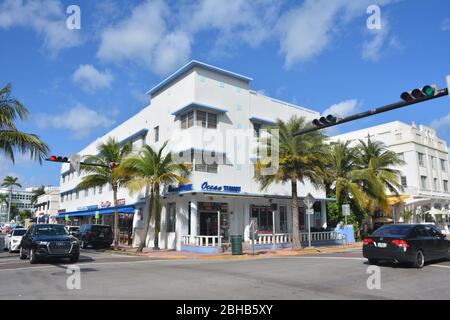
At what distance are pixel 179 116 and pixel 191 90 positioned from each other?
86.1 inches

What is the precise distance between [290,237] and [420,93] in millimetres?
17154

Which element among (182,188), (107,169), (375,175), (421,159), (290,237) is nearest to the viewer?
(182,188)

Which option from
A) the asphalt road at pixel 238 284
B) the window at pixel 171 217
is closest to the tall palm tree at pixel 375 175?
the window at pixel 171 217

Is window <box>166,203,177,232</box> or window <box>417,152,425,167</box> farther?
window <box>417,152,425,167</box>

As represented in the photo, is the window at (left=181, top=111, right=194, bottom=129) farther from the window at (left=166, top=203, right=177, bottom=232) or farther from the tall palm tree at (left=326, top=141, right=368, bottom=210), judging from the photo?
the tall palm tree at (left=326, top=141, right=368, bottom=210)

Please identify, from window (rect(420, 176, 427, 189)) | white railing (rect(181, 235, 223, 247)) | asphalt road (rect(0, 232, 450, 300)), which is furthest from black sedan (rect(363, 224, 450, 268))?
window (rect(420, 176, 427, 189))

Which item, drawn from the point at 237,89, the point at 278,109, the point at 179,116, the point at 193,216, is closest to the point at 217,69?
the point at 237,89

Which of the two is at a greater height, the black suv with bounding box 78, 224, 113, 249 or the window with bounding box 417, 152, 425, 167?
the window with bounding box 417, 152, 425, 167

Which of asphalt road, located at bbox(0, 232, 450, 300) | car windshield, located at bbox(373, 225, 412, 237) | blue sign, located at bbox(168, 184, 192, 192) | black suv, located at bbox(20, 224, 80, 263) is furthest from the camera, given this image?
blue sign, located at bbox(168, 184, 192, 192)

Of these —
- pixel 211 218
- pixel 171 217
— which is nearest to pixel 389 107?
pixel 211 218

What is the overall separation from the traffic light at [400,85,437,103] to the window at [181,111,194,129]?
1586 centimetres

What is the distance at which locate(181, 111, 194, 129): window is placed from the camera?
25983mm

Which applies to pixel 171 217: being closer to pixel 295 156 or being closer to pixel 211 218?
pixel 211 218

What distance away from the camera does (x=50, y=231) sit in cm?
1750
